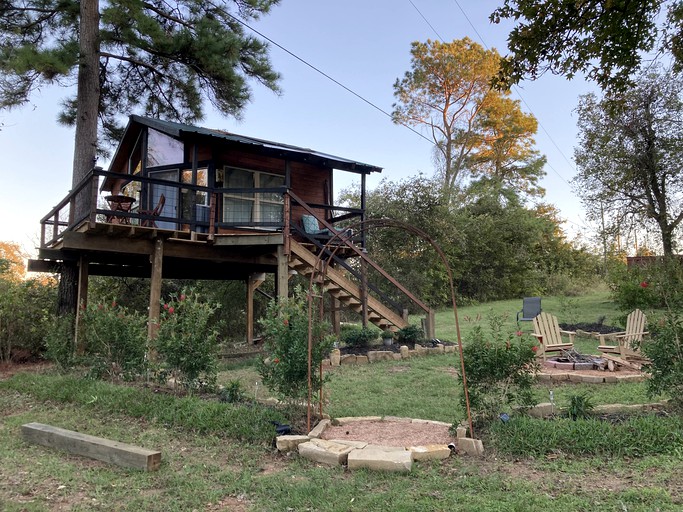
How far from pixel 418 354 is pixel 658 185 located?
1210 centimetres

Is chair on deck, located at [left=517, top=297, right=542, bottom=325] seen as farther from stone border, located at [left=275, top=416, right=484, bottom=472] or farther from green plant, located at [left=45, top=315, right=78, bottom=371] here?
green plant, located at [left=45, top=315, right=78, bottom=371]

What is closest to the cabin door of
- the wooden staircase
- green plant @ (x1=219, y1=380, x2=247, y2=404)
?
the wooden staircase

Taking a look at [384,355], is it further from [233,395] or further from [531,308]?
[531,308]

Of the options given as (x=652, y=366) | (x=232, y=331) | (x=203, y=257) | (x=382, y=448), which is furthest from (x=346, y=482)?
(x=232, y=331)

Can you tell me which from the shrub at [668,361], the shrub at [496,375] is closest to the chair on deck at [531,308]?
the shrub at [668,361]

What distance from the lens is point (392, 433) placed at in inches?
194

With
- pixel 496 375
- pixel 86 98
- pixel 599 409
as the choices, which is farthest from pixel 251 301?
pixel 599 409

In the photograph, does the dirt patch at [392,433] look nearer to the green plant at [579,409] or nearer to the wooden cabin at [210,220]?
the green plant at [579,409]

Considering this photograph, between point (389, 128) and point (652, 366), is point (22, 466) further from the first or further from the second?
point (389, 128)

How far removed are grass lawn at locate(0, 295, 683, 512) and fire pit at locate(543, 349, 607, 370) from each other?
11.5ft

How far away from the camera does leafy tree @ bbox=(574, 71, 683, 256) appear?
52.9 ft

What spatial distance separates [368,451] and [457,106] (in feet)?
78.6

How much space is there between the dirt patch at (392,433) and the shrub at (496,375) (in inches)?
17.2

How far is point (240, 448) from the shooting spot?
4.48m
